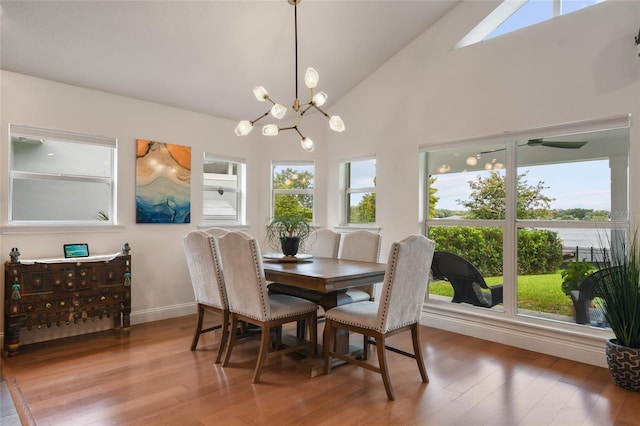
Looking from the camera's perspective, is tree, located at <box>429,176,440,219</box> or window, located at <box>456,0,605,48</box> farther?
tree, located at <box>429,176,440,219</box>

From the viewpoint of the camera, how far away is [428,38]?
4148mm

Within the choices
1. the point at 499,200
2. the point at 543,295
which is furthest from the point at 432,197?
the point at 543,295

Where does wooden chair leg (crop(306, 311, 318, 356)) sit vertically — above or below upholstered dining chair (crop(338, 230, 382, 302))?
below

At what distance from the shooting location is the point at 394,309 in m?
2.49

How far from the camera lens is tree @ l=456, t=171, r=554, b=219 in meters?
3.51

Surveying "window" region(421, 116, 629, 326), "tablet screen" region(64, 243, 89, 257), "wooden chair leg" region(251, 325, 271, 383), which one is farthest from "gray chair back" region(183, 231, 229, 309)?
"window" region(421, 116, 629, 326)

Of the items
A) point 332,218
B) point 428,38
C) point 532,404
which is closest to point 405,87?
point 428,38

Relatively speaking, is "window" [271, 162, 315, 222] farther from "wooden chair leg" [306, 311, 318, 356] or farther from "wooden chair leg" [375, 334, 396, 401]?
"wooden chair leg" [375, 334, 396, 401]

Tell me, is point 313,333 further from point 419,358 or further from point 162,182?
point 162,182

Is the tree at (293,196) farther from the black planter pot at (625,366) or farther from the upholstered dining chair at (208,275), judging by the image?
the black planter pot at (625,366)

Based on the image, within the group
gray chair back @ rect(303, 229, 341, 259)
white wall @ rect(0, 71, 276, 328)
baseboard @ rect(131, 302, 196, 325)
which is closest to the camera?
white wall @ rect(0, 71, 276, 328)

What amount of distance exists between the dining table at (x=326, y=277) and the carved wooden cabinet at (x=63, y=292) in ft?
4.96

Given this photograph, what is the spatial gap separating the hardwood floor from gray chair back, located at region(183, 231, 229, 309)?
0.49 meters

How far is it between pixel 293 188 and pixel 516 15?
3218mm
